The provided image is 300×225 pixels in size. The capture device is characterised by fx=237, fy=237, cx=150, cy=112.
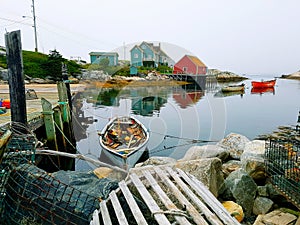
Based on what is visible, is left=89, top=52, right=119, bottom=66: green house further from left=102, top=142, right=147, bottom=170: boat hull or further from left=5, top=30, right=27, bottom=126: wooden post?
left=5, top=30, right=27, bottom=126: wooden post

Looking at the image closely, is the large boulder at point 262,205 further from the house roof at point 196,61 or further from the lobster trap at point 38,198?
the house roof at point 196,61

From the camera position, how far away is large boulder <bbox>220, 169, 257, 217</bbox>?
15.4 feet

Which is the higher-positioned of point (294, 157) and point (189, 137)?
point (294, 157)

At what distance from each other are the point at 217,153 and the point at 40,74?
92.1 ft

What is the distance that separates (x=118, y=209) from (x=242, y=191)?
3280 millimetres

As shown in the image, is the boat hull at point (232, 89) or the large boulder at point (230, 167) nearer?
the large boulder at point (230, 167)

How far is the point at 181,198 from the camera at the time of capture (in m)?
2.49

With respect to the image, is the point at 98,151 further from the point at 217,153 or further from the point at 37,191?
the point at 37,191

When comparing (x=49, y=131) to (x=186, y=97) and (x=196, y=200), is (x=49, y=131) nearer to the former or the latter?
(x=196, y=200)

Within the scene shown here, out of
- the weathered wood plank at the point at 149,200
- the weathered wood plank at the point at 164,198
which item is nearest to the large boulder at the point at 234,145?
the weathered wood plank at the point at 164,198

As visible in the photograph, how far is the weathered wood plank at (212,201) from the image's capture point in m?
2.16

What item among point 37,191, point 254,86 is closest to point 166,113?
point 37,191

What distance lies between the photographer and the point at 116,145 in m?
8.73

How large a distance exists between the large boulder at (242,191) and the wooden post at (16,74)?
4385 millimetres
